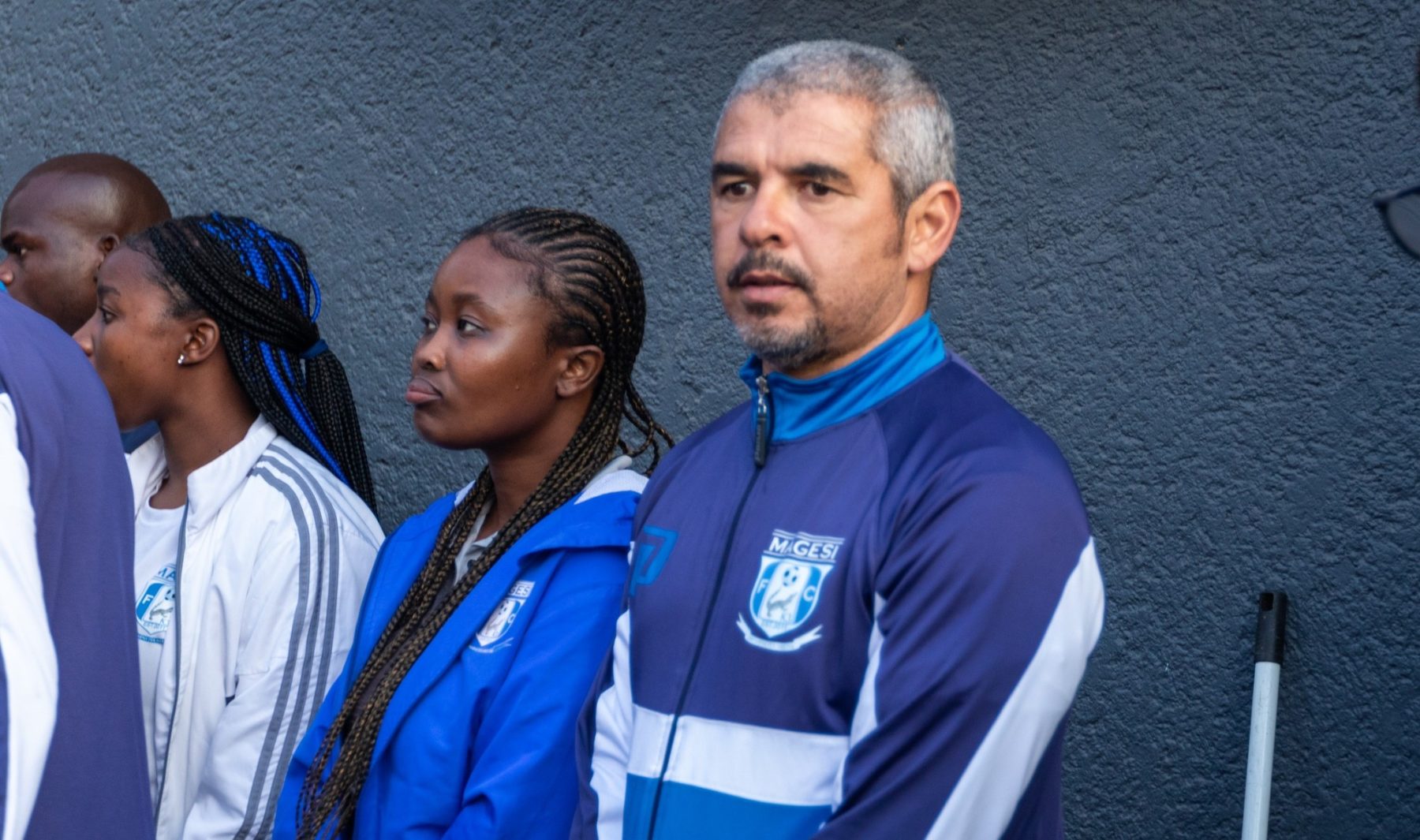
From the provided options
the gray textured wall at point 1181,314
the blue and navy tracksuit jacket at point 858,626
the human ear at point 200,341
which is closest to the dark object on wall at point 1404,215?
the blue and navy tracksuit jacket at point 858,626

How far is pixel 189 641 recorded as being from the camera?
304cm

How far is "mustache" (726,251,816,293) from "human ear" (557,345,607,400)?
2.73ft

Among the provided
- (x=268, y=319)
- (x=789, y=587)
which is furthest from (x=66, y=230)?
(x=789, y=587)

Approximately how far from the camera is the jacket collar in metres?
3.20

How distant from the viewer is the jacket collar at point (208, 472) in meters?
3.20

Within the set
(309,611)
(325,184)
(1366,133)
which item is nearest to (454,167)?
(325,184)

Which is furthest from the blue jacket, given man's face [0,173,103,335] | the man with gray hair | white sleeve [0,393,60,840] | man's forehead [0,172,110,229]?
man's forehead [0,172,110,229]

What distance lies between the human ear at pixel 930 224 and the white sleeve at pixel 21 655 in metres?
1.25

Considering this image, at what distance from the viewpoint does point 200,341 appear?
11.2 ft

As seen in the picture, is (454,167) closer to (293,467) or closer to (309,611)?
(293,467)

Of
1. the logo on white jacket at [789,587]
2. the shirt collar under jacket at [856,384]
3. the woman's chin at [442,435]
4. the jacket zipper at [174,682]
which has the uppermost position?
the shirt collar under jacket at [856,384]

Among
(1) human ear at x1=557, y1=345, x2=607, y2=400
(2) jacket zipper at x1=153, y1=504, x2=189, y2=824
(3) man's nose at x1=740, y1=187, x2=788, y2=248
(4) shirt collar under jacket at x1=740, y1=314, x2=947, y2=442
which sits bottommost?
(2) jacket zipper at x1=153, y1=504, x2=189, y2=824

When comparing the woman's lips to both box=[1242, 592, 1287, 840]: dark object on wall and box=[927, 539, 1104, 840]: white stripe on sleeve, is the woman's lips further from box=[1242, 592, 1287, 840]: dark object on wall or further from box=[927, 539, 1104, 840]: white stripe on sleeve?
box=[1242, 592, 1287, 840]: dark object on wall

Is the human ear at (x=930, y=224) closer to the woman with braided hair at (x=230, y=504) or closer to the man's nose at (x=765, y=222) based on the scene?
the man's nose at (x=765, y=222)
